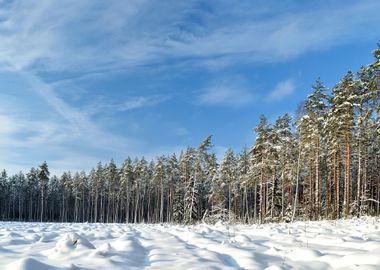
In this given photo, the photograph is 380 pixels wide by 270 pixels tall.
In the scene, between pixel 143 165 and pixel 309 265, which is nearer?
pixel 309 265

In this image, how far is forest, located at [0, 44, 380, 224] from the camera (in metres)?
27.6

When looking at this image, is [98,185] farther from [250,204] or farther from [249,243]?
[249,243]

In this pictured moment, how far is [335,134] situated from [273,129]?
7577mm

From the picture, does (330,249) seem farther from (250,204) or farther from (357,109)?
(250,204)

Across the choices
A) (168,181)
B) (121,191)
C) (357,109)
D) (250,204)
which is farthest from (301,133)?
(121,191)

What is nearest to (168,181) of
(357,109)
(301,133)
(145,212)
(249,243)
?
(145,212)

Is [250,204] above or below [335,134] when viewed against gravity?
below

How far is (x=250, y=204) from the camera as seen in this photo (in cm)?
7212

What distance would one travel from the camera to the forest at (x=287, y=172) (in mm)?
27578

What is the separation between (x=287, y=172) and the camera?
126ft

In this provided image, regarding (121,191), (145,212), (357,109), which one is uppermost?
(357,109)

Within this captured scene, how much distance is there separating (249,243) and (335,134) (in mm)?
24293

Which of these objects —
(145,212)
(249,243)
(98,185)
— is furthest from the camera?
(145,212)

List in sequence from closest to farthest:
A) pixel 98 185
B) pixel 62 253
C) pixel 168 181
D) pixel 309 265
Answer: pixel 309 265, pixel 62 253, pixel 168 181, pixel 98 185
